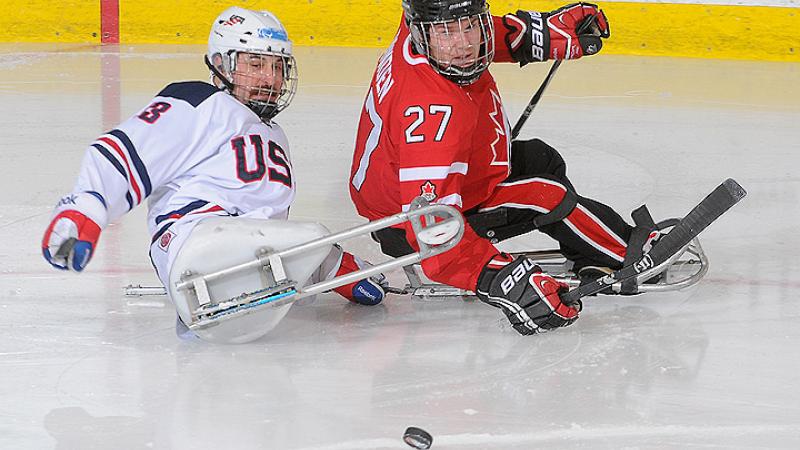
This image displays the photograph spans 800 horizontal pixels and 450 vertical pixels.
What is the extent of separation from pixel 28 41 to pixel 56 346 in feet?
13.2

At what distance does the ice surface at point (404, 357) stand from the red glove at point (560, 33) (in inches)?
23.3

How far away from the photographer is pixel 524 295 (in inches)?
93.8

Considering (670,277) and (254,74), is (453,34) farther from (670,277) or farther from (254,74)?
(670,277)

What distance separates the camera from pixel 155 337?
2.41 metres

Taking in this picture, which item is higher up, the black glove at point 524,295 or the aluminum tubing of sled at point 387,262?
the aluminum tubing of sled at point 387,262

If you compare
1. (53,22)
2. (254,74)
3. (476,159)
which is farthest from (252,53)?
(53,22)

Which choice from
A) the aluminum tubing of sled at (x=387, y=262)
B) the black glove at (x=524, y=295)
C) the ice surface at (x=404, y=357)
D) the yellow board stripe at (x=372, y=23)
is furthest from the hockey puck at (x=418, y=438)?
the yellow board stripe at (x=372, y=23)

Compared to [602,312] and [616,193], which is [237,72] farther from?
[616,193]

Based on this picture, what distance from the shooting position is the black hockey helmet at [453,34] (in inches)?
92.4

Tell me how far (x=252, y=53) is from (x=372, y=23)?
3.60 metres

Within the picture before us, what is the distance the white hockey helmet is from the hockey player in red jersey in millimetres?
231

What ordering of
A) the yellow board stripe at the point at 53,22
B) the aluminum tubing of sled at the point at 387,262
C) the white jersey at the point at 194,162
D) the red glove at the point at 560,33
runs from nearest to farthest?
the aluminum tubing of sled at the point at 387,262 < the white jersey at the point at 194,162 < the red glove at the point at 560,33 < the yellow board stripe at the point at 53,22

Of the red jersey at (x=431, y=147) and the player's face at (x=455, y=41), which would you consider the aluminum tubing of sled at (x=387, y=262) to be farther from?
the player's face at (x=455, y=41)

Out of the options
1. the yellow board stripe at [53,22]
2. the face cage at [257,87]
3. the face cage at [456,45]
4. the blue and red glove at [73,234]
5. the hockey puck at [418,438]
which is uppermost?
the face cage at [456,45]
